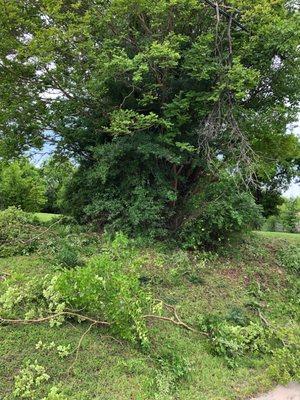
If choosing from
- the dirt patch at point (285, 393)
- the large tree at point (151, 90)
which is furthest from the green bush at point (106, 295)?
the large tree at point (151, 90)

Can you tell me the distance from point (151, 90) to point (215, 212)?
1.93 metres

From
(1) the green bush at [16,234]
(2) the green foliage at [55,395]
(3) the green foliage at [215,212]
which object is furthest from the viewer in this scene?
(3) the green foliage at [215,212]

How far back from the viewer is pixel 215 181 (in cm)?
561

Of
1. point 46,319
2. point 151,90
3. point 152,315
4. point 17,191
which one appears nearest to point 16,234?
point 46,319

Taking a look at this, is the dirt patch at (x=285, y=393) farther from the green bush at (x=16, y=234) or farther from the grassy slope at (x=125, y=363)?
the green bush at (x=16, y=234)

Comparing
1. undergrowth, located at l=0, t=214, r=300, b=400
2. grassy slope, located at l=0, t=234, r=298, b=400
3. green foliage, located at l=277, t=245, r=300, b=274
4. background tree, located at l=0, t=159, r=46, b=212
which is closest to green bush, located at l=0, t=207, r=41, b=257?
undergrowth, located at l=0, t=214, r=300, b=400

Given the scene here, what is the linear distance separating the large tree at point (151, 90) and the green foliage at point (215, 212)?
0.42ft

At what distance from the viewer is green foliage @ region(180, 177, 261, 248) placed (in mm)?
5316

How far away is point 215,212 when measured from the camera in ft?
17.4

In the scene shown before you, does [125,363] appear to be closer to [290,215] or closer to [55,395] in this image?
[55,395]

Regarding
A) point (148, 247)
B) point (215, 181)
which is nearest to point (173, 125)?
point (215, 181)

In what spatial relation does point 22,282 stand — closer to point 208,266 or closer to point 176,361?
point 176,361

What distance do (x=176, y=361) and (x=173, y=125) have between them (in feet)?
10.3

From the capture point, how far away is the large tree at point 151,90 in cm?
473
